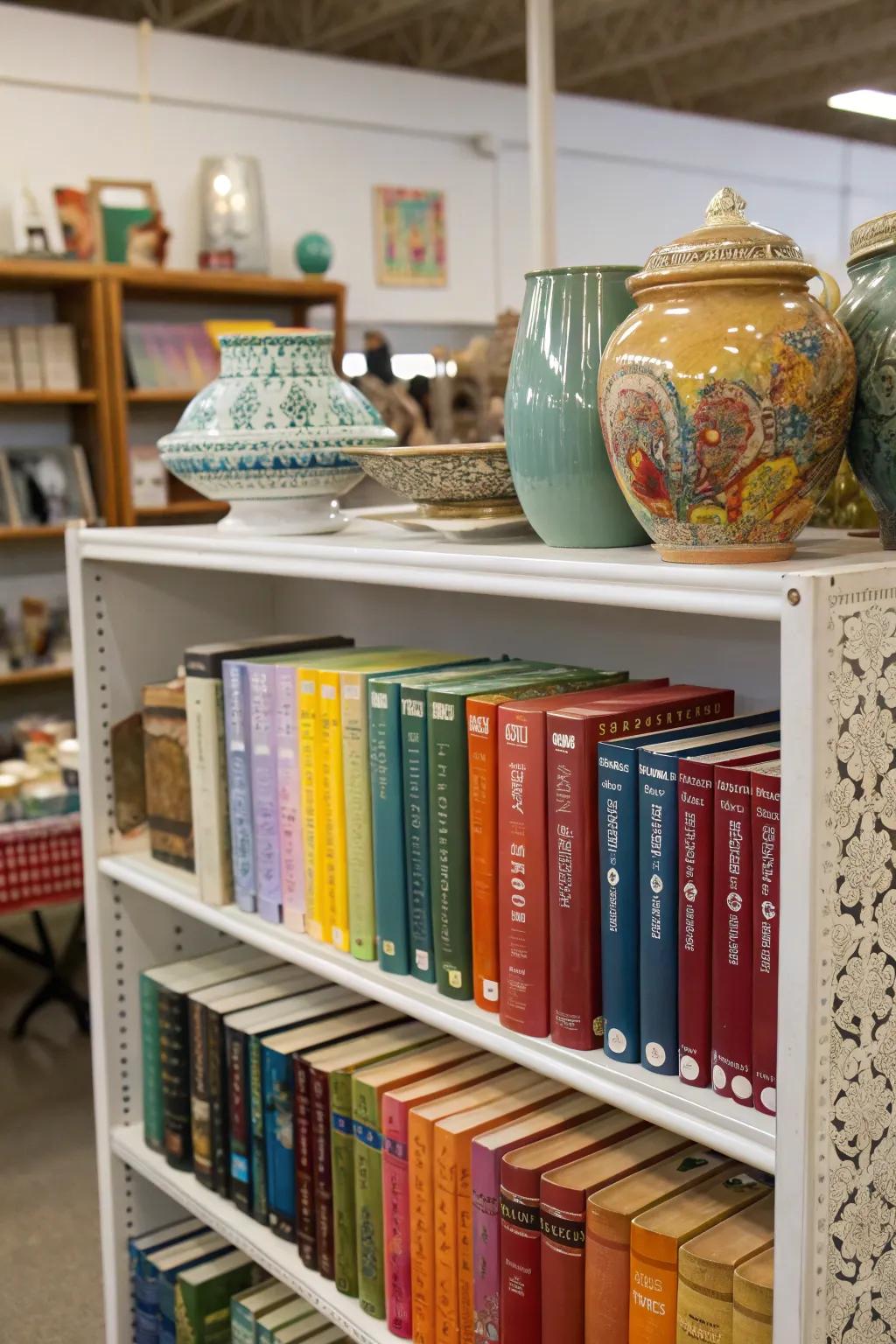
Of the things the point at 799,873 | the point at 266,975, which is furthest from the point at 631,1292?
the point at 266,975

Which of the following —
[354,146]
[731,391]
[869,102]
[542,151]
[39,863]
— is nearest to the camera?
[731,391]

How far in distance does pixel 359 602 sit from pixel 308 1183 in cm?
79

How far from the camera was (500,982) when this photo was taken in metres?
1.23

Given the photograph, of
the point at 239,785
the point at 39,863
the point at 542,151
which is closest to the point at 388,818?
the point at 239,785

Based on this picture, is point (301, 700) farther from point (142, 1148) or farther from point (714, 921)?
point (142, 1148)

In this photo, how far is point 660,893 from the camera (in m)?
1.06

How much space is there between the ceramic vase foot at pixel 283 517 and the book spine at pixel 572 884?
1.89ft

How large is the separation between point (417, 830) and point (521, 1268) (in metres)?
0.42

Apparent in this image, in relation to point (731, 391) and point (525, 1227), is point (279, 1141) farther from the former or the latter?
point (731, 391)

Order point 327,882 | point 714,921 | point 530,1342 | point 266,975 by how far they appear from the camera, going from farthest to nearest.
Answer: point 266,975, point 327,882, point 530,1342, point 714,921

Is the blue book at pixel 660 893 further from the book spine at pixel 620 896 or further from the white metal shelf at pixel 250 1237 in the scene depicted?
the white metal shelf at pixel 250 1237

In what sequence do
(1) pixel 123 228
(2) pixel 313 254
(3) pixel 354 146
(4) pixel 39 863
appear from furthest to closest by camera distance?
(3) pixel 354 146
(2) pixel 313 254
(1) pixel 123 228
(4) pixel 39 863

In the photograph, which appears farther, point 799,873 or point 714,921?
point 714,921

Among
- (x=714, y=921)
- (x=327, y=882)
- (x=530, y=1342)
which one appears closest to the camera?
(x=714, y=921)
